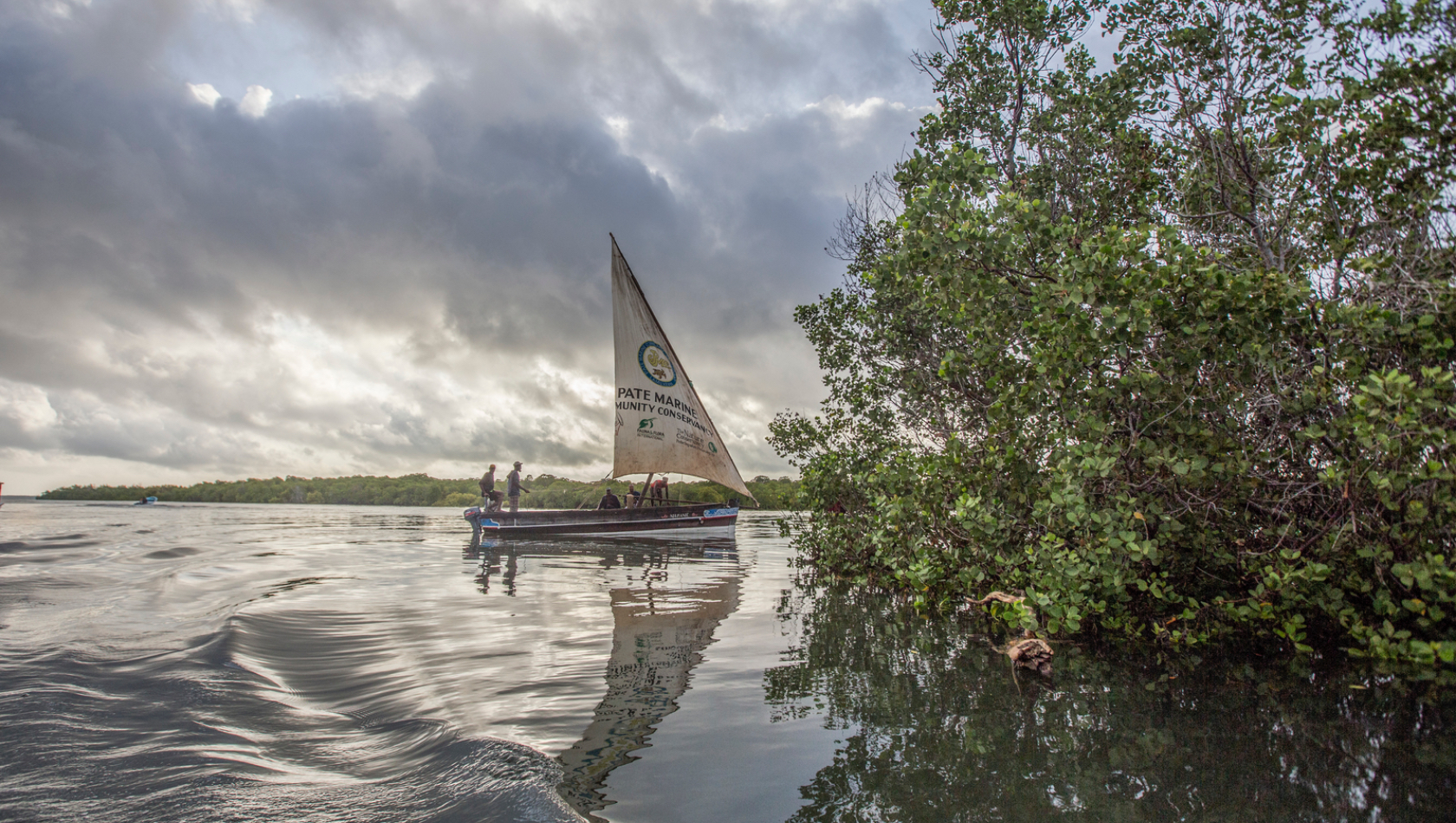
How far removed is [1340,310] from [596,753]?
616 centimetres

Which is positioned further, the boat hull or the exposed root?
the boat hull

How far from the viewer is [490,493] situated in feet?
88.6

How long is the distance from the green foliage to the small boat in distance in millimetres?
18527

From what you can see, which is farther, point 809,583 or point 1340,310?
point 809,583

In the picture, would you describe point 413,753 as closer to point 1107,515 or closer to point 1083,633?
point 1107,515

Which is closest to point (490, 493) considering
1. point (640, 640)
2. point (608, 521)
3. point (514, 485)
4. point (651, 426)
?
point (514, 485)

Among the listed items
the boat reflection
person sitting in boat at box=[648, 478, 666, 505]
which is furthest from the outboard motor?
the boat reflection

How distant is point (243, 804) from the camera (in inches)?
120

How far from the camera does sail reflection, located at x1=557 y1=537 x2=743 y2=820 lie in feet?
12.1

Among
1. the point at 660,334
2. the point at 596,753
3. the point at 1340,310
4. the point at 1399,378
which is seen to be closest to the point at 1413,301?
the point at 1340,310

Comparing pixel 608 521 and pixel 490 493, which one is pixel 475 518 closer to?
pixel 490 493

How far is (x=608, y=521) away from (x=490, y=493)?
4.86m

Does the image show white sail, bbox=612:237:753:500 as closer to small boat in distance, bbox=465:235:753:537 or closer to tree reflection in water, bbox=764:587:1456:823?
small boat in distance, bbox=465:235:753:537

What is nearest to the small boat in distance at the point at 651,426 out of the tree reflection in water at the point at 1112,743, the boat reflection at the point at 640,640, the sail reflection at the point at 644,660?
the boat reflection at the point at 640,640
